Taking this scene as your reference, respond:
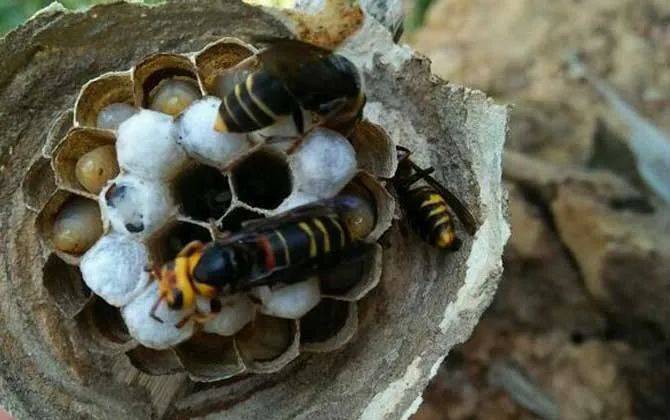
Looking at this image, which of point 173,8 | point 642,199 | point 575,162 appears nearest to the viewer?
point 173,8

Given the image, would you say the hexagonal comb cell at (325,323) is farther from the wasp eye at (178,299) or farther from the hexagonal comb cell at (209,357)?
the wasp eye at (178,299)

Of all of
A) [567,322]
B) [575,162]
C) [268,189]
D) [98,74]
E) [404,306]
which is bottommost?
[567,322]

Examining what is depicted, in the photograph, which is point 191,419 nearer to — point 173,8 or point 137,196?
point 137,196

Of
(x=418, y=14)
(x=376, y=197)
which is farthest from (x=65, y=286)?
(x=418, y=14)

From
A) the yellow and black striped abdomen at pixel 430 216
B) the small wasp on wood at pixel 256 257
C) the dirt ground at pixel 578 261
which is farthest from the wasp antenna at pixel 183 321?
the dirt ground at pixel 578 261

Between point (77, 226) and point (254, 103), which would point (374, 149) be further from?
point (77, 226)

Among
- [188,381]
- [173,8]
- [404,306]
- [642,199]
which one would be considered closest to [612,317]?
[642,199]
